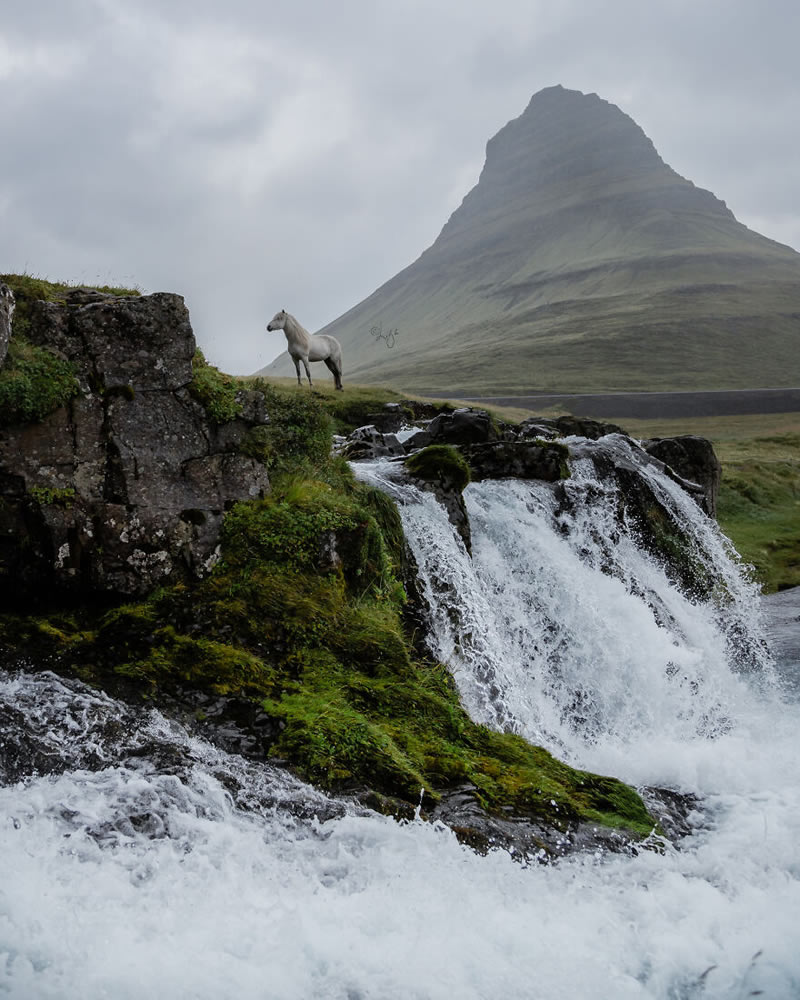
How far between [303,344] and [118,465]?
64.4 feet

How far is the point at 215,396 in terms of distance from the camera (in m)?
10.2

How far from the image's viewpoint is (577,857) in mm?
6750

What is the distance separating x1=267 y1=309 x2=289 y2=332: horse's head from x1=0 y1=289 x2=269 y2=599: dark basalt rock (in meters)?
15.4

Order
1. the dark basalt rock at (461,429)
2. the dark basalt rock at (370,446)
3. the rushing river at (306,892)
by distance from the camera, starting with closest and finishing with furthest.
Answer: the rushing river at (306,892), the dark basalt rock at (370,446), the dark basalt rock at (461,429)

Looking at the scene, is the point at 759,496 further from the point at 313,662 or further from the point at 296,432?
the point at 313,662

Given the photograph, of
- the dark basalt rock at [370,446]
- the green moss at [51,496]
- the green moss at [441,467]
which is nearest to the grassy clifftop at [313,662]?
the green moss at [51,496]

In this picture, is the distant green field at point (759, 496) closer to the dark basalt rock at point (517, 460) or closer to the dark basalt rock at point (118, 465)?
the dark basalt rock at point (517, 460)

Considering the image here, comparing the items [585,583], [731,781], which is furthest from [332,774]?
[585,583]

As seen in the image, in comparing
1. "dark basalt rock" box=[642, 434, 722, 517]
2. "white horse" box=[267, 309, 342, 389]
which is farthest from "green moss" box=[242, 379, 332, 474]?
"dark basalt rock" box=[642, 434, 722, 517]

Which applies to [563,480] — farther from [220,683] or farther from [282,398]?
[220,683]

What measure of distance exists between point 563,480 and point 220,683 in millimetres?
12223

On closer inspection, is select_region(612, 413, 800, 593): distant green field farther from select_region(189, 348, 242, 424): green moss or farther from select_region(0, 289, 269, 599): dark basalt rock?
select_region(0, 289, 269, 599): dark basalt rock

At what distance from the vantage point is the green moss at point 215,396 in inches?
397

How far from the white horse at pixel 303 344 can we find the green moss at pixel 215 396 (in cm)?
1501
